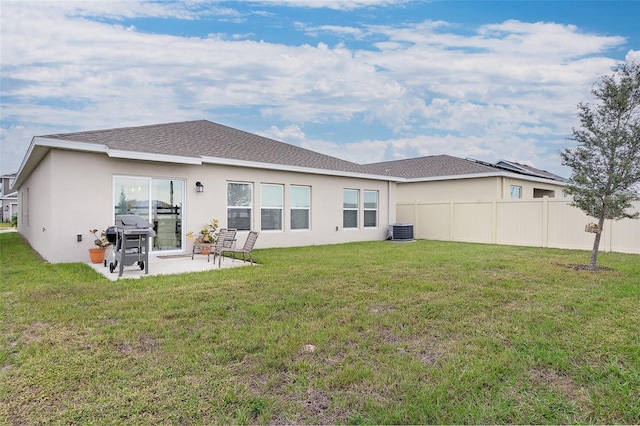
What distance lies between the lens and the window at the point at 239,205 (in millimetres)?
12062

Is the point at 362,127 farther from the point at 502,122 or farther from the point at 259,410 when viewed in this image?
the point at 259,410

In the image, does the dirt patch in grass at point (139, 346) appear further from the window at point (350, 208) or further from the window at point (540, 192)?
the window at point (540, 192)

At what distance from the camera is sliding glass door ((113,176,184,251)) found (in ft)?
32.9

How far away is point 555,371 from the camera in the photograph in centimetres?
332

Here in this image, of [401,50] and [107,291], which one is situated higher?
[401,50]

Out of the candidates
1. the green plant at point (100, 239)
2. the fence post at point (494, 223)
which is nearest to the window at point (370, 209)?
the fence post at point (494, 223)

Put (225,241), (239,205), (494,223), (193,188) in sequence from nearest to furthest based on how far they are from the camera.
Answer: (225,241)
(193,188)
(239,205)
(494,223)

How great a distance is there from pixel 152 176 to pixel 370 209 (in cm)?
907

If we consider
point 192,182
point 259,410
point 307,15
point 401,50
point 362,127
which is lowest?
point 259,410

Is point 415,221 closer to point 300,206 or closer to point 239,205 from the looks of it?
point 300,206

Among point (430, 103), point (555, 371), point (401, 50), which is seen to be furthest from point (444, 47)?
point (555, 371)

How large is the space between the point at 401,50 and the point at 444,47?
138 centimetres

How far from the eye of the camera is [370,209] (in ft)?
53.5

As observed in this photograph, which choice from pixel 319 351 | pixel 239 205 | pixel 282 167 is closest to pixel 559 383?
pixel 319 351
